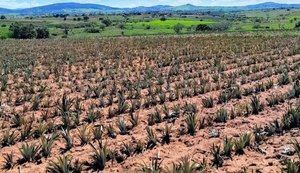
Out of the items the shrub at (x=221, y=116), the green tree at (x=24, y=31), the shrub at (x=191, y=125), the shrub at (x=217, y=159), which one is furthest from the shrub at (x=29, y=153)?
the green tree at (x=24, y=31)

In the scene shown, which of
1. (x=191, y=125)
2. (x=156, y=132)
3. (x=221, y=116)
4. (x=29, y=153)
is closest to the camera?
(x=29, y=153)

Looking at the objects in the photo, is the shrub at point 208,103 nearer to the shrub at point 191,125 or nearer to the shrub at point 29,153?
the shrub at point 191,125

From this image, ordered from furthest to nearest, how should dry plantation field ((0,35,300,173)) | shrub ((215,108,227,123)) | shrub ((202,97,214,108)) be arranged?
shrub ((202,97,214,108)) → shrub ((215,108,227,123)) → dry plantation field ((0,35,300,173))

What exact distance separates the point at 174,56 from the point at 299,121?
63.1 ft

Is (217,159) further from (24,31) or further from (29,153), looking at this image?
(24,31)

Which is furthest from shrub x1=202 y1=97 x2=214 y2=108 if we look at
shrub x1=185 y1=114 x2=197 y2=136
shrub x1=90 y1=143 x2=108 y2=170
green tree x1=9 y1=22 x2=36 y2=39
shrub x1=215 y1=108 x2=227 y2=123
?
green tree x1=9 y1=22 x2=36 y2=39

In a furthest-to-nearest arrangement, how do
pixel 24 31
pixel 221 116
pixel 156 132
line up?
pixel 24 31 < pixel 221 116 < pixel 156 132

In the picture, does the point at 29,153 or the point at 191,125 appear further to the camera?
the point at 191,125

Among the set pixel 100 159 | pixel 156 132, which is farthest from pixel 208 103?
pixel 100 159

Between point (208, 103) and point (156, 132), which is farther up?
point (208, 103)

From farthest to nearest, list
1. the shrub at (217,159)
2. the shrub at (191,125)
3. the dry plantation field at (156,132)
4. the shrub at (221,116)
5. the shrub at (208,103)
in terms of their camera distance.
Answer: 1. the shrub at (208,103)
2. the shrub at (221,116)
3. the shrub at (191,125)
4. the dry plantation field at (156,132)
5. the shrub at (217,159)

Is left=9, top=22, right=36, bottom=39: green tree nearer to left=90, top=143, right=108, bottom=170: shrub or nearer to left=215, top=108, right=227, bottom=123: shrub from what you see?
left=215, top=108, right=227, bottom=123: shrub

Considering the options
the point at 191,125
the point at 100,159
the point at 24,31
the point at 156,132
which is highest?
the point at 191,125

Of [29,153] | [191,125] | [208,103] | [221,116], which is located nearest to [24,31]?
[208,103]
